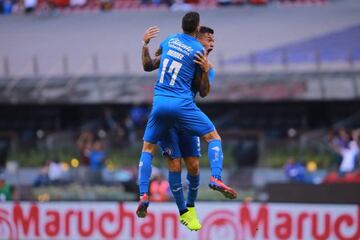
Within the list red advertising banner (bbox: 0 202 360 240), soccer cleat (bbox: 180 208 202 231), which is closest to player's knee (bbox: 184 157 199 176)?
soccer cleat (bbox: 180 208 202 231)

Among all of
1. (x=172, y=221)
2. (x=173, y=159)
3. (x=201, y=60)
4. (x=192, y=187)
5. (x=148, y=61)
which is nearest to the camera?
(x=201, y=60)

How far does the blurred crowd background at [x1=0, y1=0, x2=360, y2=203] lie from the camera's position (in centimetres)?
2183

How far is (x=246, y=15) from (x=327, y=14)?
281cm

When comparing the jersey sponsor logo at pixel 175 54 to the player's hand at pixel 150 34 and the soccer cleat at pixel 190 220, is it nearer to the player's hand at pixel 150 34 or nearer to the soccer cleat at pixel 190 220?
the player's hand at pixel 150 34

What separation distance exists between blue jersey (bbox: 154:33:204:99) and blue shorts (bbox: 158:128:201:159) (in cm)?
56

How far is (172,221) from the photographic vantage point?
59.5 feet

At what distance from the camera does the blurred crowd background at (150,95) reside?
21.8 metres

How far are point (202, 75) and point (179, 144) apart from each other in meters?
0.95

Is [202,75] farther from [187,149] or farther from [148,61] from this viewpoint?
[187,149]

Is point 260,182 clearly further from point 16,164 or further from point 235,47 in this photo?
point 235,47

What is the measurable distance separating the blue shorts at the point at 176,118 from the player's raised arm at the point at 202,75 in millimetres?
195

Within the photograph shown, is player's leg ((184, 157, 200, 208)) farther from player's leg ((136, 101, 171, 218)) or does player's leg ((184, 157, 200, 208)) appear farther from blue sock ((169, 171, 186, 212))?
player's leg ((136, 101, 171, 218))

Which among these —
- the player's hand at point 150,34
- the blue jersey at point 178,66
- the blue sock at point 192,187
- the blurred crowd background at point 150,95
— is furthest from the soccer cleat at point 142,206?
the blurred crowd background at point 150,95

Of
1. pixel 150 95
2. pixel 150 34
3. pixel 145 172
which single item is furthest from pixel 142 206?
pixel 150 95
